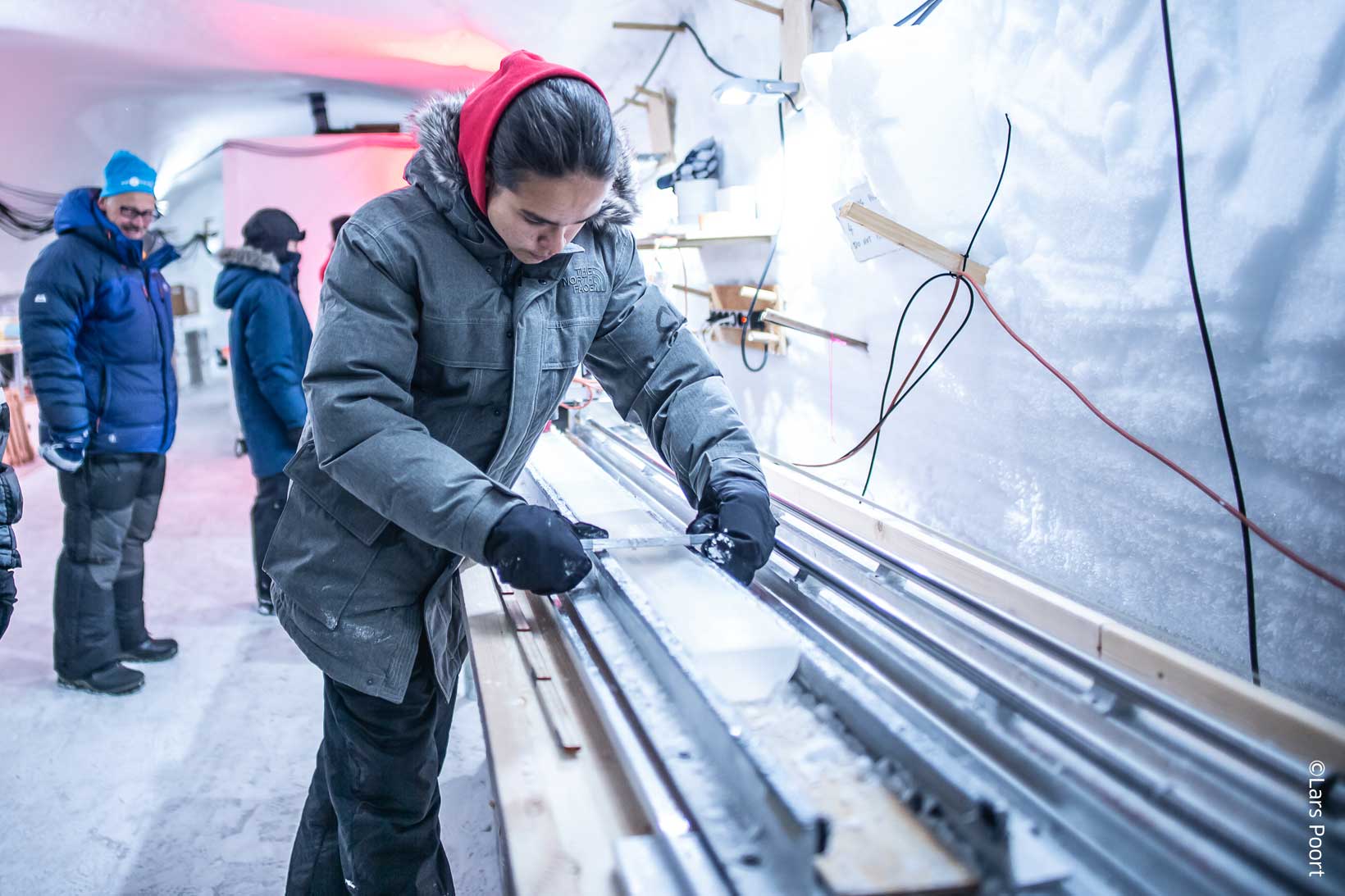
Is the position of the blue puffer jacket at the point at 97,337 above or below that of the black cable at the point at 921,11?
below

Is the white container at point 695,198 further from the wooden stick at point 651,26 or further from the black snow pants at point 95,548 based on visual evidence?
the black snow pants at point 95,548

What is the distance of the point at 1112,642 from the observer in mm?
944

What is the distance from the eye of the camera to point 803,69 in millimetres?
1837

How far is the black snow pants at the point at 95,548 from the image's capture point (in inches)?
87.4

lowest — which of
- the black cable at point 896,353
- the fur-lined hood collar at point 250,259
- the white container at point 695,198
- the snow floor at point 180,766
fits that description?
the snow floor at point 180,766

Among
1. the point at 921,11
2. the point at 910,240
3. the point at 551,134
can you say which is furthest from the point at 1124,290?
the point at 551,134

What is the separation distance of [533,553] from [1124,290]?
0.99 m

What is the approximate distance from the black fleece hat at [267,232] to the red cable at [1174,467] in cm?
209

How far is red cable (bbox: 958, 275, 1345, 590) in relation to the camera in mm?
1008

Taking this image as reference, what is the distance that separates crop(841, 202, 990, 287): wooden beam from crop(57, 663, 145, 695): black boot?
2.28 metres

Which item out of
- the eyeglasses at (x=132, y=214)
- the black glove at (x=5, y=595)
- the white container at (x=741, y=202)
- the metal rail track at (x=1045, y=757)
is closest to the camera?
the metal rail track at (x=1045, y=757)

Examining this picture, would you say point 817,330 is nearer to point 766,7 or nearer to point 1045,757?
point 766,7

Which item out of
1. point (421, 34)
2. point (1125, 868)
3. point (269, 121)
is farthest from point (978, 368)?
point (269, 121)

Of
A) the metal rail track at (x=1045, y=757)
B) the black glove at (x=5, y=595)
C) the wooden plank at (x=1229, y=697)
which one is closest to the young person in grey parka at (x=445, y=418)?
the metal rail track at (x=1045, y=757)
